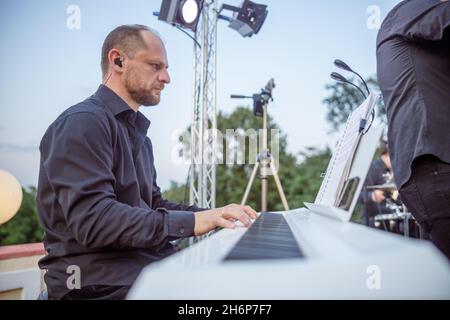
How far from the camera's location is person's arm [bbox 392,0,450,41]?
95cm

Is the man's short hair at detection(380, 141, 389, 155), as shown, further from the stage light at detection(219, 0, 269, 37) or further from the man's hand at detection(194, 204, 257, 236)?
the man's hand at detection(194, 204, 257, 236)

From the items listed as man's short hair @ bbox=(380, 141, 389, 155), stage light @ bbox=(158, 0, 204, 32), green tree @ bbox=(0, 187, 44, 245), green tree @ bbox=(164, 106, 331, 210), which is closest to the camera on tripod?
stage light @ bbox=(158, 0, 204, 32)

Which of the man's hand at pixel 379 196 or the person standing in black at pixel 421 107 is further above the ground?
the person standing in black at pixel 421 107

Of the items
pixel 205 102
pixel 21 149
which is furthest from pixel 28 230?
pixel 21 149

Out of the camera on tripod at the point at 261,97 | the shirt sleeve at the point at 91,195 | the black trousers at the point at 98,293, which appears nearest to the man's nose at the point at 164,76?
the shirt sleeve at the point at 91,195

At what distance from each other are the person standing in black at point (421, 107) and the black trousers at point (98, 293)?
861 mm

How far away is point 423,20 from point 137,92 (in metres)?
0.94

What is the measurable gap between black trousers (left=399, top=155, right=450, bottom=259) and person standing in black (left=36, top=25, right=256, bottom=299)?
481 mm

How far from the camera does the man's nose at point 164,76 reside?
1290mm

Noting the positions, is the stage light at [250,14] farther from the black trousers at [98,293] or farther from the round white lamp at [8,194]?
the black trousers at [98,293]

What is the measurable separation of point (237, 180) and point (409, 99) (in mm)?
8397

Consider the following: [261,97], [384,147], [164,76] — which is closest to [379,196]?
[384,147]

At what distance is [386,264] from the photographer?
1.12 feet
